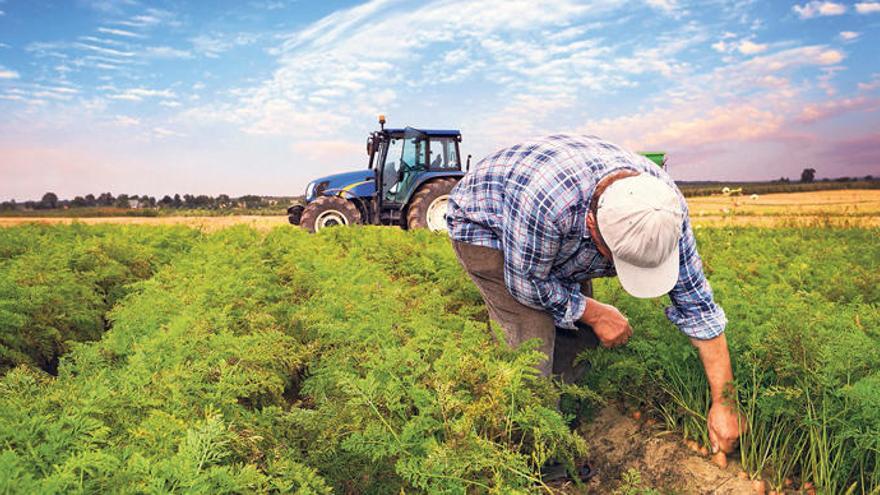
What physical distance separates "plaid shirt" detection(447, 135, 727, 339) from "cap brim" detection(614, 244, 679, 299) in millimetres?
228

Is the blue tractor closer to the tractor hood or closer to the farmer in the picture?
the tractor hood

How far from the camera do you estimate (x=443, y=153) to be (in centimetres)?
1464

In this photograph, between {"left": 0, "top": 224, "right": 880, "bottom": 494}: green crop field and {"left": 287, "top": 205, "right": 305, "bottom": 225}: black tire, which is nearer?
{"left": 0, "top": 224, "right": 880, "bottom": 494}: green crop field

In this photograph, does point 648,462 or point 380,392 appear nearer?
point 380,392

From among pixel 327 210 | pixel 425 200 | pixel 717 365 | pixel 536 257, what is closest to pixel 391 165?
pixel 425 200

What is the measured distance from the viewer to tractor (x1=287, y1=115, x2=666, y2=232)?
46.4ft

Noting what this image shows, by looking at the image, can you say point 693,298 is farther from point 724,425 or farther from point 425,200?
point 425,200

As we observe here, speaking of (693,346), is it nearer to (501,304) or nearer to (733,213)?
(501,304)

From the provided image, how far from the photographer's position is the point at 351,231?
1134 cm

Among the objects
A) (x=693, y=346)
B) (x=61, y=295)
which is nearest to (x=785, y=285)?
(x=693, y=346)

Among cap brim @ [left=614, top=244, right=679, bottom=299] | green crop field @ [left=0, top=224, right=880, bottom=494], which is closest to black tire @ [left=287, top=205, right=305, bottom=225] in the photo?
green crop field @ [left=0, top=224, right=880, bottom=494]

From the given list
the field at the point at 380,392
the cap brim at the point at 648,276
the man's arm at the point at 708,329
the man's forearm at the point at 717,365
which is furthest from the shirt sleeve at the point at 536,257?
the man's forearm at the point at 717,365

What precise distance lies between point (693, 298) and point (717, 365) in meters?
0.43

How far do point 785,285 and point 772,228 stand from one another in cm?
740
